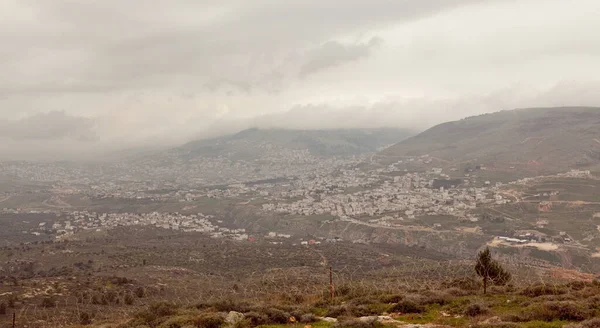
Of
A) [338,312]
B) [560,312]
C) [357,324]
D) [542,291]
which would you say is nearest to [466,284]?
[542,291]

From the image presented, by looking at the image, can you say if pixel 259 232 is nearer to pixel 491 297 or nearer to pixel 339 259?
pixel 339 259

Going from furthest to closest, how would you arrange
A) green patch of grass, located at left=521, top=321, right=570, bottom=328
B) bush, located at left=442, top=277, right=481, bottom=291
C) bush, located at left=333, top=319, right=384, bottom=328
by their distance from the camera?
bush, located at left=442, top=277, right=481, bottom=291 → bush, located at left=333, top=319, right=384, bottom=328 → green patch of grass, located at left=521, top=321, right=570, bottom=328

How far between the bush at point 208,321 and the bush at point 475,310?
1169 centimetres

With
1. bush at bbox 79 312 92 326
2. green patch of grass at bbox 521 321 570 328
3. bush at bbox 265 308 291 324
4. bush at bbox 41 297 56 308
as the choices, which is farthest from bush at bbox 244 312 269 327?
bush at bbox 41 297 56 308

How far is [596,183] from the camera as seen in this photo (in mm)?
153375

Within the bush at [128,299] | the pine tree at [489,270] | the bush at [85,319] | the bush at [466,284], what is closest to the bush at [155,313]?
the bush at [85,319]

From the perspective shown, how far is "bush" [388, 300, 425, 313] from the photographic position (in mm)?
21788

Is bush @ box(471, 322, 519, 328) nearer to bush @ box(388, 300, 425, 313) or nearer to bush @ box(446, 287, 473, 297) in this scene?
bush @ box(388, 300, 425, 313)

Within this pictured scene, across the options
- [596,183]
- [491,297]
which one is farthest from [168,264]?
[596,183]

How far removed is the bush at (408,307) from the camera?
21.8 m

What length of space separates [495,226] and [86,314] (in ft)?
389

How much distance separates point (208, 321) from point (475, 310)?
12.6 m

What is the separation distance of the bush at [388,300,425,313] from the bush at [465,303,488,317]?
2510 mm

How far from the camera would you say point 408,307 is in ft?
72.3
